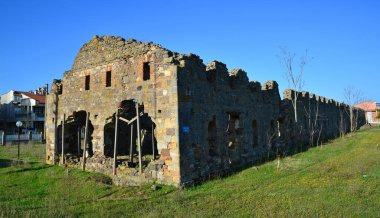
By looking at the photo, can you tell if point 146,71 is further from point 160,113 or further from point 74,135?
point 74,135

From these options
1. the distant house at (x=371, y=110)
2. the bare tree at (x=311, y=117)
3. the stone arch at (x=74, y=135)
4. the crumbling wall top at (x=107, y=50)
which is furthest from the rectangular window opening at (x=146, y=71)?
the distant house at (x=371, y=110)

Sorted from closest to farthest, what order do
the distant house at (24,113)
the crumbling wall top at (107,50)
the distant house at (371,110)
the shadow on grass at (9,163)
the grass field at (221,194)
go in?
the grass field at (221,194), the crumbling wall top at (107,50), the shadow on grass at (9,163), the distant house at (24,113), the distant house at (371,110)

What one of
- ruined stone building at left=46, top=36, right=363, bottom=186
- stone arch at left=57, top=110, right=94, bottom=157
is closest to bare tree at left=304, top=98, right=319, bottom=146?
ruined stone building at left=46, top=36, right=363, bottom=186

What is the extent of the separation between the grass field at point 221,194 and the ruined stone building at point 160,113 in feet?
3.48

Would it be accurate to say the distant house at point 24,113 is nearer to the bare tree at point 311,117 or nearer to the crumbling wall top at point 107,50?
the crumbling wall top at point 107,50

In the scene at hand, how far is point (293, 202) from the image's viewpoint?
880 cm

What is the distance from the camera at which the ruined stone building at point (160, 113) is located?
1214 centimetres

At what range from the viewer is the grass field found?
8328mm

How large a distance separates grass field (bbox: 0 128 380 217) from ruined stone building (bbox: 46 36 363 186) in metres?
1.06

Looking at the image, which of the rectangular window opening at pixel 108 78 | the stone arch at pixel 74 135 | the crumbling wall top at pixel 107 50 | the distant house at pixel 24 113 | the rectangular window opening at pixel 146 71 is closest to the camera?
the rectangular window opening at pixel 146 71

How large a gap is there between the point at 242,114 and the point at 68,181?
892cm

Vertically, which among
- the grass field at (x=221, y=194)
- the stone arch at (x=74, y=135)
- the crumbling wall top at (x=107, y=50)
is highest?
the crumbling wall top at (x=107, y=50)

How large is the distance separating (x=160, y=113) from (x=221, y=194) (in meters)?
4.00

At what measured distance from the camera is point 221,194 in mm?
10281
